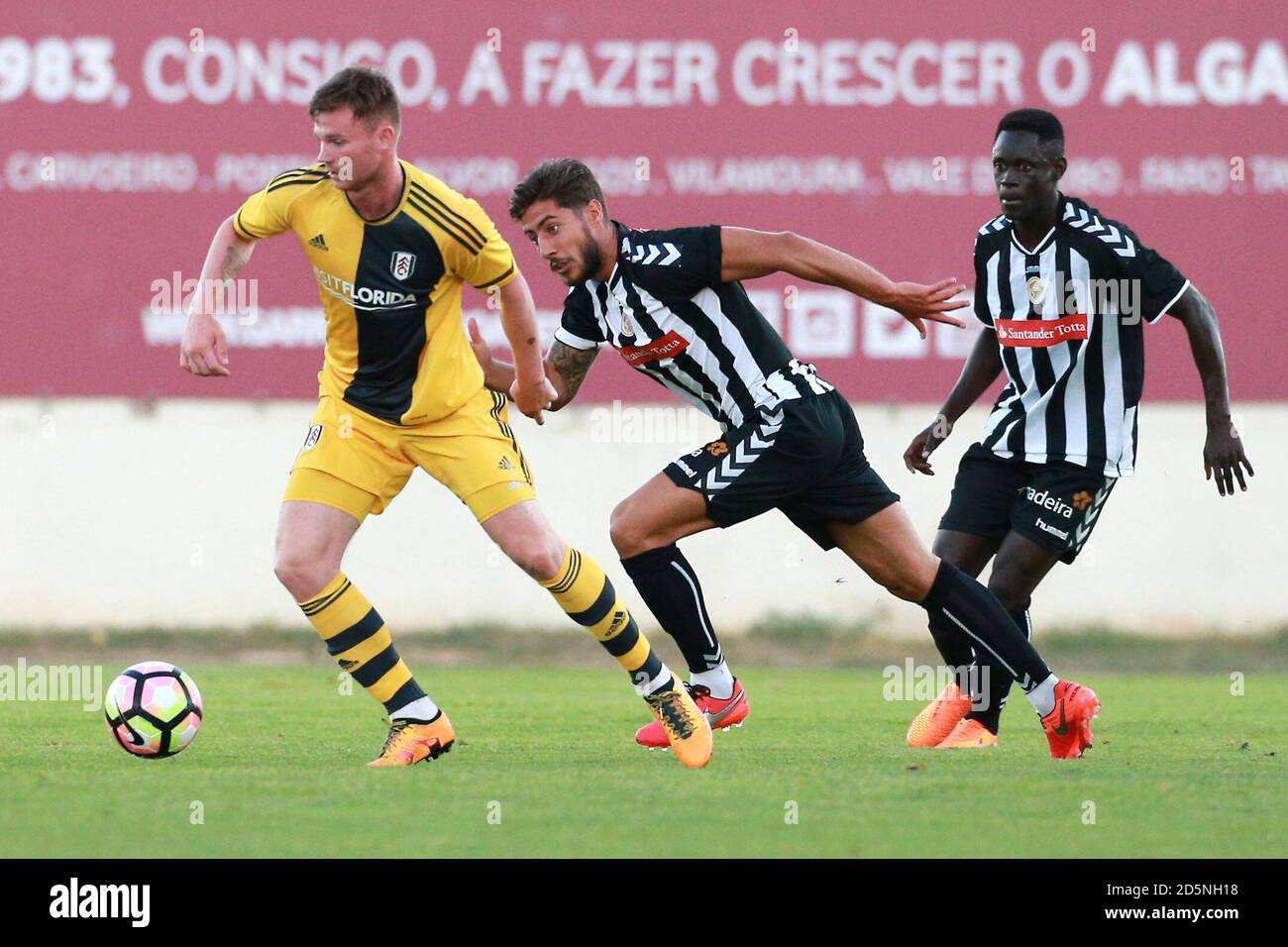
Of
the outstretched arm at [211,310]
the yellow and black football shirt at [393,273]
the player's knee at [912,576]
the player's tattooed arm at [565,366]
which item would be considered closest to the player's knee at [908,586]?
the player's knee at [912,576]

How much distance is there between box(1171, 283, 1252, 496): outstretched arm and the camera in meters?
6.51

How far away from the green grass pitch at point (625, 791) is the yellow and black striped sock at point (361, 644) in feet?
0.92

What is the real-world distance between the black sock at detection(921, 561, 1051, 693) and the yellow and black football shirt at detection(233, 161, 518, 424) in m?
1.80

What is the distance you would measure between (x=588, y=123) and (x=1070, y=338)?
5.86 m

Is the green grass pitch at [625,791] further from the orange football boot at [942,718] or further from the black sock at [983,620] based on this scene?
the black sock at [983,620]

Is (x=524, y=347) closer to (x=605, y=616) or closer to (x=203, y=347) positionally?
(x=605, y=616)

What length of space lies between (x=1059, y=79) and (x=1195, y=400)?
2304 mm

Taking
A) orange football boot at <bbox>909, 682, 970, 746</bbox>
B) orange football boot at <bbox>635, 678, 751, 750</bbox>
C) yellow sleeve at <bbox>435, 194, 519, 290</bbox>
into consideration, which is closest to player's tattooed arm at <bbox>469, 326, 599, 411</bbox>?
yellow sleeve at <bbox>435, 194, 519, 290</bbox>

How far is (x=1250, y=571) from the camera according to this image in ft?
40.0

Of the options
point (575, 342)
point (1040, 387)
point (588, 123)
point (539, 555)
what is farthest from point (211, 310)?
point (588, 123)

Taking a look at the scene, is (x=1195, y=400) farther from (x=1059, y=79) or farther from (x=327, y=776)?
(x=327, y=776)

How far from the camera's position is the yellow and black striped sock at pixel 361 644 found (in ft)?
20.4

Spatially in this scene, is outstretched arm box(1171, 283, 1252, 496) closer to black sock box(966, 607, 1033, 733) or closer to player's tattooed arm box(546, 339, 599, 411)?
black sock box(966, 607, 1033, 733)

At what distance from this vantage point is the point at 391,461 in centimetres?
635
